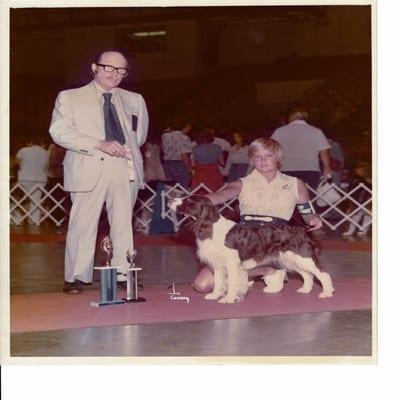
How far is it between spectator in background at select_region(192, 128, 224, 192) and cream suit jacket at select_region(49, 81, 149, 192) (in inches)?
181

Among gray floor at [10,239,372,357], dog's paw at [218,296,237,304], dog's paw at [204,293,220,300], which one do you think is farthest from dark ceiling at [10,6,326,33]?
gray floor at [10,239,372,357]

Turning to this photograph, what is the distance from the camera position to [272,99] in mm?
18953

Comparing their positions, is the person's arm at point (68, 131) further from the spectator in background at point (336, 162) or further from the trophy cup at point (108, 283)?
the spectator in background at point (336, 162)

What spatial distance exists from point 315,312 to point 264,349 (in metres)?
0.96

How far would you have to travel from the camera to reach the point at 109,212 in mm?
6168

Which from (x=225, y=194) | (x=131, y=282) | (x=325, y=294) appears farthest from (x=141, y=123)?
(x=325, y=294)

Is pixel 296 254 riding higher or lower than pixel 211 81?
lower

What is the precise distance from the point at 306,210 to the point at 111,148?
125 centimetres

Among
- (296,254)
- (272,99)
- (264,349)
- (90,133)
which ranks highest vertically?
(272,99)

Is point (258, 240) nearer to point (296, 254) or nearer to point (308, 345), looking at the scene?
point (296, 254)

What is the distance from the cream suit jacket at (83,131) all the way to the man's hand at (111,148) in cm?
5

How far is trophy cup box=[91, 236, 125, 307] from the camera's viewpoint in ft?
18.9

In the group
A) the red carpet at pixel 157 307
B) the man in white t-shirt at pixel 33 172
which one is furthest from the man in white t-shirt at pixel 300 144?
the man in white t-shirt at pixel 33 172
